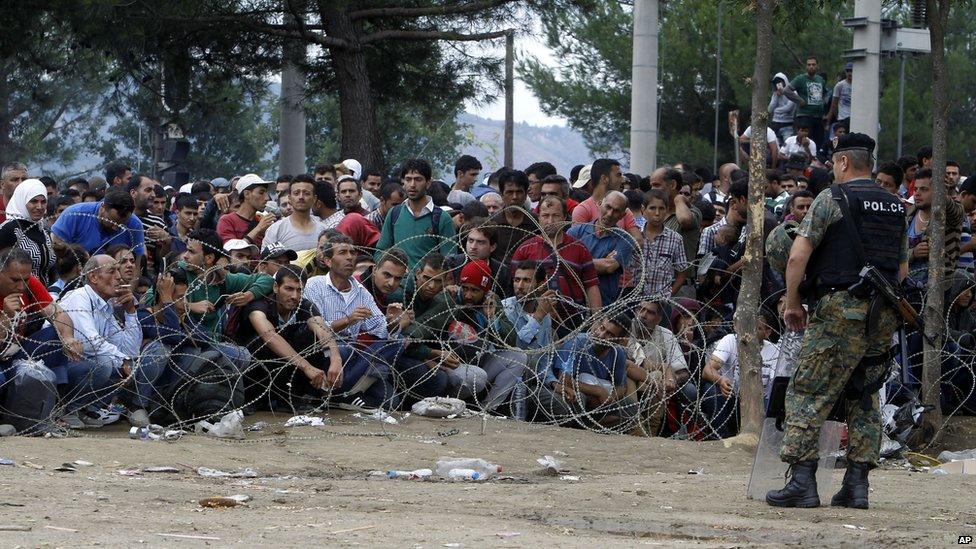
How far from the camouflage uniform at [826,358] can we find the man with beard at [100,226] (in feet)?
16.1

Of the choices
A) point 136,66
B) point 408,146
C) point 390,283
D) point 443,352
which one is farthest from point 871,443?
point 408,146

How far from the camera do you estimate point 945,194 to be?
1065 centimetres

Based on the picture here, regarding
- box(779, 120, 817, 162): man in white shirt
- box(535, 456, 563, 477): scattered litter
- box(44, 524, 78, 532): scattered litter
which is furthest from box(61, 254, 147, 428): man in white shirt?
box(779, 120, 817, 162): man in white shirt

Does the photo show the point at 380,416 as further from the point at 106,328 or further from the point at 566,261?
the point at 106,328

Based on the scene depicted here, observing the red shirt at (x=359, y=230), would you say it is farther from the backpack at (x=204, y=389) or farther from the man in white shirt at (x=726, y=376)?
the man in white shirt at (x=726, y=376)

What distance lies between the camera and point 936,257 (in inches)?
416

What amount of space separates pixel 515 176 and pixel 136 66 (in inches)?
255

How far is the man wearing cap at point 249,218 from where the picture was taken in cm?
1143

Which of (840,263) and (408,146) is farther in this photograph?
(408,146)

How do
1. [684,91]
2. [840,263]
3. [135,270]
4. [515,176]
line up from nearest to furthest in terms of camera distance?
1. [840,263]
2. [135,270]
3. [515,176]
4. [684,91]

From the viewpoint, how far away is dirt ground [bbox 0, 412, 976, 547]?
5.96m

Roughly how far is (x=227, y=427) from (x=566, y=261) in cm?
253

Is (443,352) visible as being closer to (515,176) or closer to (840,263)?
(515,176)

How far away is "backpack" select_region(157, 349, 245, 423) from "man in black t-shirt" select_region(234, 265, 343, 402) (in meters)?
0.19
